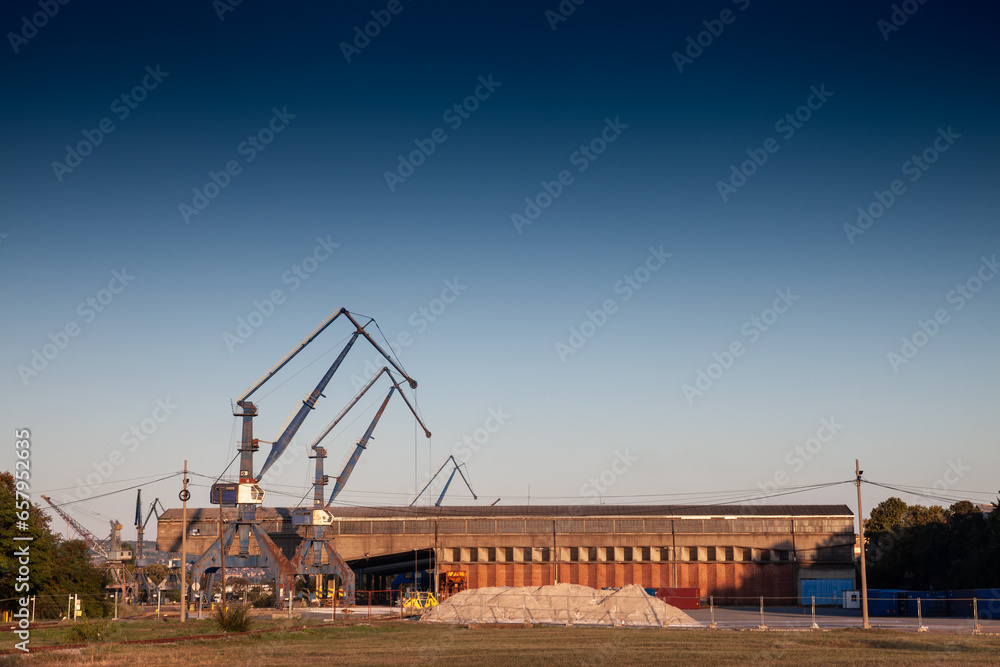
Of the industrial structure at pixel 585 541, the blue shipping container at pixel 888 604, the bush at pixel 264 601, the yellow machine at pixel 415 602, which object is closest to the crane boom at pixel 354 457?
the industrial structure at pixel 585 541

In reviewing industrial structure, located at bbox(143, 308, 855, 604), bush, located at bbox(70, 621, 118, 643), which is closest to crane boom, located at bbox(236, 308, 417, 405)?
industrial structure, located at bbox(143, 308, 855, 604)

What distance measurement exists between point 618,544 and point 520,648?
57.7 m

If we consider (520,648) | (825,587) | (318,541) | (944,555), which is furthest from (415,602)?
(944,555)

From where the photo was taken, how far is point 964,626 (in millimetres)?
45250

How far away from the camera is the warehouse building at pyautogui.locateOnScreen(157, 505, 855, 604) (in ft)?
284

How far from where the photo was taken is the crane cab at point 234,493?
71.2m

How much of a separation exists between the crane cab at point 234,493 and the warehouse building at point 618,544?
12.9 m

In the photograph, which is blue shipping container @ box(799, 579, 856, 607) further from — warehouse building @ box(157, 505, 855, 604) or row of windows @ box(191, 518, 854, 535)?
row of windows @ box(191, 518, 854, 535)

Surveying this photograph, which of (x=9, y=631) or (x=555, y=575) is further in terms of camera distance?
(x=555, y=575)

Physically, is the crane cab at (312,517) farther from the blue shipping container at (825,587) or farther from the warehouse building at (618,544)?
the blue shipping container at (825,587)

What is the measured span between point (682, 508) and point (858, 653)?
6257cm

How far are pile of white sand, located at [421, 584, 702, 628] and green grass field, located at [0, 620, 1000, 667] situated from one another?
4576mm

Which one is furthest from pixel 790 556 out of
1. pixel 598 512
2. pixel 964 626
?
pixel 964 626

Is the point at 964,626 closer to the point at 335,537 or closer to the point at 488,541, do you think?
the point at 488,541
